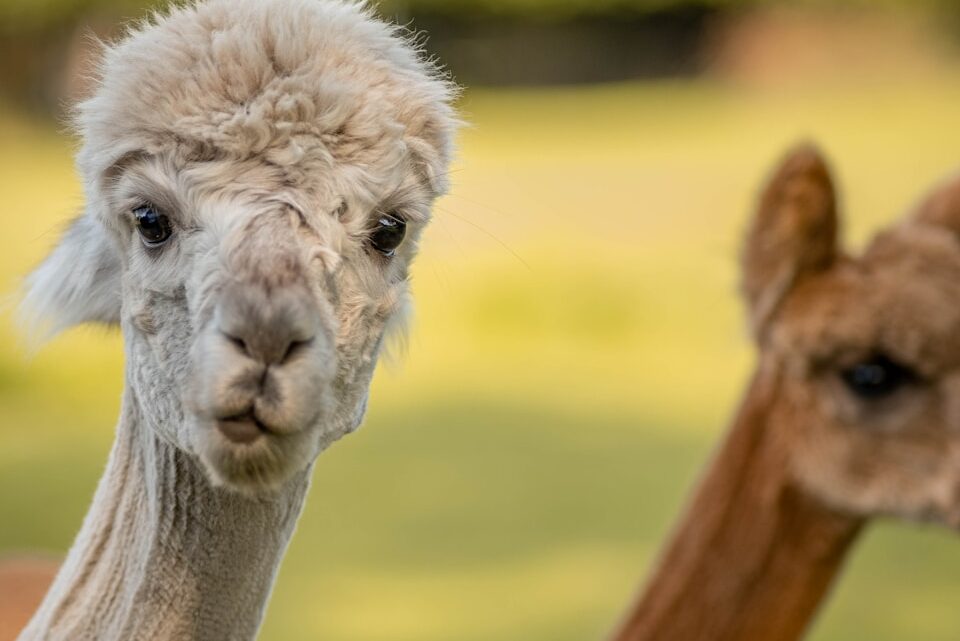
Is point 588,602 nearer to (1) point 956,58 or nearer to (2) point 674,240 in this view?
(2) point 674,240

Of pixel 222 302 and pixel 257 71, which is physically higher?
pixel 257 71

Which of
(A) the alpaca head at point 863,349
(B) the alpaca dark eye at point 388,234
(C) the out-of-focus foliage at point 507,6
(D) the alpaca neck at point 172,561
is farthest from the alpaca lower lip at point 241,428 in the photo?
(C) the out-of-focus foliage at point 507,6

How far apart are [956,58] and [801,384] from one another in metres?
15.7

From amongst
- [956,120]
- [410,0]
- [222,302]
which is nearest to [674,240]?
[956,120]

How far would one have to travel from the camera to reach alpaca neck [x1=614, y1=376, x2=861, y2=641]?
2424 mm

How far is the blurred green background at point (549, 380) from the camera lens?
6453 mm

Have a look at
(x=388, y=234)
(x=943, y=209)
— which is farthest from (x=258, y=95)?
(x=943, y=209)

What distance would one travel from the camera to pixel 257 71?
1.71 meters

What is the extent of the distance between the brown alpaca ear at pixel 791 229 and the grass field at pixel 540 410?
28 centimetres

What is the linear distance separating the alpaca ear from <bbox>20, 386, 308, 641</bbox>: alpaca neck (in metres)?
0.15

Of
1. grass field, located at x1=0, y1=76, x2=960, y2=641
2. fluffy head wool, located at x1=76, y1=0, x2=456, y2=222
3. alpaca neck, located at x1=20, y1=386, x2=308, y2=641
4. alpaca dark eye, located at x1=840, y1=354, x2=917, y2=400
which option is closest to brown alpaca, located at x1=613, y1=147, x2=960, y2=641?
alpaca dark eye, located at x1=840, y1=354, x2=917, y2=400

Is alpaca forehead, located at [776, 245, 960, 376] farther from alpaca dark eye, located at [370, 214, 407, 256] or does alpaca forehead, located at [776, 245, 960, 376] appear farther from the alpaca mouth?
the alpaca mouth

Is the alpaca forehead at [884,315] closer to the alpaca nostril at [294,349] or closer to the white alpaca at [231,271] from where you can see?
the white alpaca at [231,271]

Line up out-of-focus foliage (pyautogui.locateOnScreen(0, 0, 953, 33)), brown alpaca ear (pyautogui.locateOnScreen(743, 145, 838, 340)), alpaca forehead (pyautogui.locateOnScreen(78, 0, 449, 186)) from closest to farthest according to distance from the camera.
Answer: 1. alpaca forehead (pyautogui.locateOnScreen(78, 0, 449, 186))
2. brown alpaca ear (pyautogui.locateOnScreen(743, 145, 838, 340))
3. out-of-focus foliage (pyautogui.locateOnScreen(0, 0, 953, 33))
